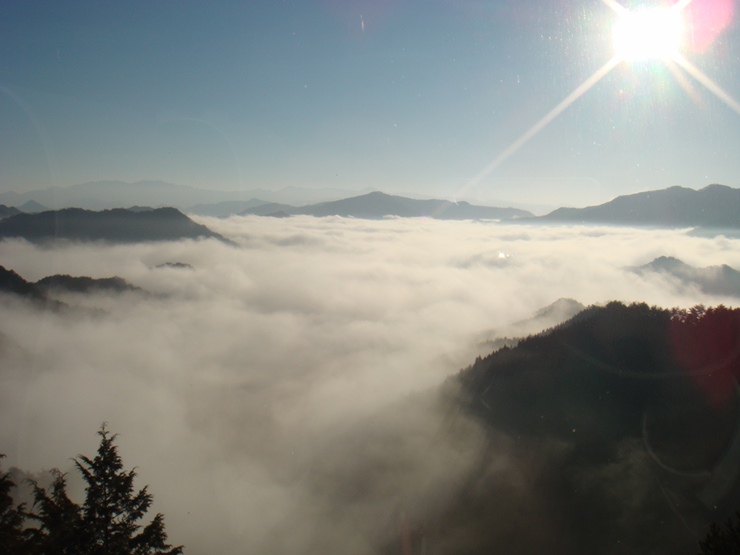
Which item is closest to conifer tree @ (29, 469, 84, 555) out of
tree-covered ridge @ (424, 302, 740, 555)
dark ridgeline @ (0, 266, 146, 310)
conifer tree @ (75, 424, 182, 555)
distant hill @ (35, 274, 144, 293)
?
conifer tree @ (75, 424, 182, 555)

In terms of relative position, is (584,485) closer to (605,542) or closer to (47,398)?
(605,542)

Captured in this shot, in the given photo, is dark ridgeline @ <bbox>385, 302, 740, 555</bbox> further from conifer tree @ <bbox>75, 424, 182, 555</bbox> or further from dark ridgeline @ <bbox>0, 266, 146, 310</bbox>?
dark ridgeline @ <bbox>0, 266, 146, 310</bbox>

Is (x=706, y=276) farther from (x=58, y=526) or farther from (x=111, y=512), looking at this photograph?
(x=58, y=526)

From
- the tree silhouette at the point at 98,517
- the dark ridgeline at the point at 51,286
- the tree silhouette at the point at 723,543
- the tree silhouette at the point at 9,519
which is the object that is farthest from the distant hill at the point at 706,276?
the dark ridgeline at the point at 51,286

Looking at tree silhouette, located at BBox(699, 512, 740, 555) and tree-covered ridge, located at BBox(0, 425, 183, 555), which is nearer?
tree-covered ridge, located at BBox(0, 425, 183, 555)

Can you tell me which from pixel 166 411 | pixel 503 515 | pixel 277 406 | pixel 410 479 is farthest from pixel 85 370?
pixel 503 515

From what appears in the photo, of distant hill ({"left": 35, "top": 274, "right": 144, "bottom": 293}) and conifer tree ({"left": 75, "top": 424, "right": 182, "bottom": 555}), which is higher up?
conifer tree ({"left": 75, "top": 424, "right": 182, "bottom": 555})

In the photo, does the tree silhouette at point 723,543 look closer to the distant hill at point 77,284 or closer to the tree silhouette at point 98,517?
the tree silhouette at point 98,517
